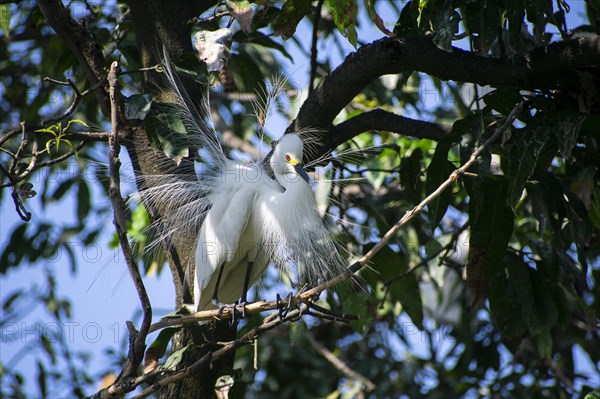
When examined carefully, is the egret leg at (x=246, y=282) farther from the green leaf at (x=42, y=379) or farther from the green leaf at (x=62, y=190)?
the green leaf at (x=42, y=379)

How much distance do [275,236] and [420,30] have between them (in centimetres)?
95

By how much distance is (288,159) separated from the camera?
262 cm

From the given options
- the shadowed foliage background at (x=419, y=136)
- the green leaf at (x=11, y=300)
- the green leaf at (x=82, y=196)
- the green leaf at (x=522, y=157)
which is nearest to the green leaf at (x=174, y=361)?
the shadowed foliage background at (x=419, y=136)

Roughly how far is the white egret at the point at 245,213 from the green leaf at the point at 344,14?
56 cm

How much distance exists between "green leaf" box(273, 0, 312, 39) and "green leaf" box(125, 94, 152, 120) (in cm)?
50

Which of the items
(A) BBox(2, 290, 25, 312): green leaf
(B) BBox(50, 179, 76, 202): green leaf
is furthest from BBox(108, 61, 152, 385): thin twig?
(A) BBox(2, 290, 25, 312): green leaf

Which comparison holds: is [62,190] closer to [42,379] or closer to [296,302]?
[42,379]

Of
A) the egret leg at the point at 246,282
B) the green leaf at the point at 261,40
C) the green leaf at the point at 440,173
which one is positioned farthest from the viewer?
the green leaf at the point at 261,40

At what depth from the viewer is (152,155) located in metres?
2.54

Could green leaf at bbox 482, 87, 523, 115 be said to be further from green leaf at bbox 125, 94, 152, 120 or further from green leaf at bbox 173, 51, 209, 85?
green leaf at bbox 125, 94, 152, 120

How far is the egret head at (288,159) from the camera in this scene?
8.22 ft

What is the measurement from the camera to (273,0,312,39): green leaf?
224cm

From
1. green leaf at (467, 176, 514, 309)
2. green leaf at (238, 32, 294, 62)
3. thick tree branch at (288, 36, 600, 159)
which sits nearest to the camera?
thick tree branch at (288, 36, 600, 159)

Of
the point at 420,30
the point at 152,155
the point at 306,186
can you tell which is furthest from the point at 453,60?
the point at 152,155
